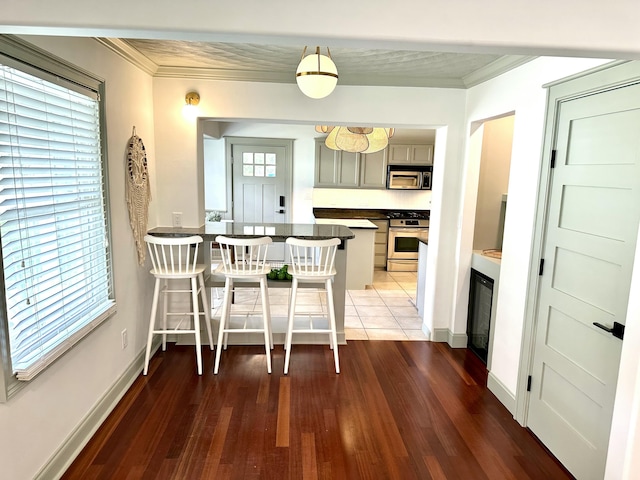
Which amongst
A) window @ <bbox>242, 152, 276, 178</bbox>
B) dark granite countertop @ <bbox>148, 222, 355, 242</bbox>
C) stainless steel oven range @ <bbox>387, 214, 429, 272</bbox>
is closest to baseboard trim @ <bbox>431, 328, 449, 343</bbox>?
dark granite countertop @ <bbox>148, 222, 355, 242</bbox>

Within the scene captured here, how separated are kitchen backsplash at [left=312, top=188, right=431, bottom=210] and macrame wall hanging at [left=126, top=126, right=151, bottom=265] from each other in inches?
160

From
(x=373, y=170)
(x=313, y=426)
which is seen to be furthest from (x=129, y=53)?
(x=373, y=170)

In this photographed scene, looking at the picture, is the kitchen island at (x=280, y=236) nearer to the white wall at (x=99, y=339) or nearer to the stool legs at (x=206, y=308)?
the stool legs at (x=206, y=308)

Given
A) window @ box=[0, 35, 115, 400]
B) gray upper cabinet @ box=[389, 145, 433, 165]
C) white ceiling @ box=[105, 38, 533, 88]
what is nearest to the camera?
window @ box=[0, 35, 115, 400]

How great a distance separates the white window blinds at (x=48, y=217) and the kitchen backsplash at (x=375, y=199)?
4787 mm

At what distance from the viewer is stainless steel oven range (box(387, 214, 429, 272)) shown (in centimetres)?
661

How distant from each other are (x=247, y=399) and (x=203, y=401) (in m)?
0.30

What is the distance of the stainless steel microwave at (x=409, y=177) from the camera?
6793 millimetres

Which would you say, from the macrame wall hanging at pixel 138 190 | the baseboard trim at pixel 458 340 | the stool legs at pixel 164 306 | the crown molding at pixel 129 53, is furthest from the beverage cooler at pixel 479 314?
the crown molding at pixel 129 53

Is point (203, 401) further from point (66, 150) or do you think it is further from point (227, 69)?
point (227, 69)

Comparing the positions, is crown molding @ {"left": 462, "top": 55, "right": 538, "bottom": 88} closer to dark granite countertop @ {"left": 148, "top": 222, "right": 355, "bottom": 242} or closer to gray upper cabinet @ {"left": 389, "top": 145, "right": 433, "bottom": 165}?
dark granite countertop @ {"left": 148, "top": 222, "right": 355, "bottom": 242}

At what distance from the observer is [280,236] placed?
133 inches

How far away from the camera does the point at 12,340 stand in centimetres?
171

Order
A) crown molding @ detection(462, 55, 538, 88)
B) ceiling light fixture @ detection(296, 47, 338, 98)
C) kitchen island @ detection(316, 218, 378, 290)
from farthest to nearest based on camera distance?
kitchen island @ detection(316, 218, 378, 290) → crown molding @ detection(462, 55, 538, 88) → ceiling light fixture @ detection(296, 47, 338, 98)
